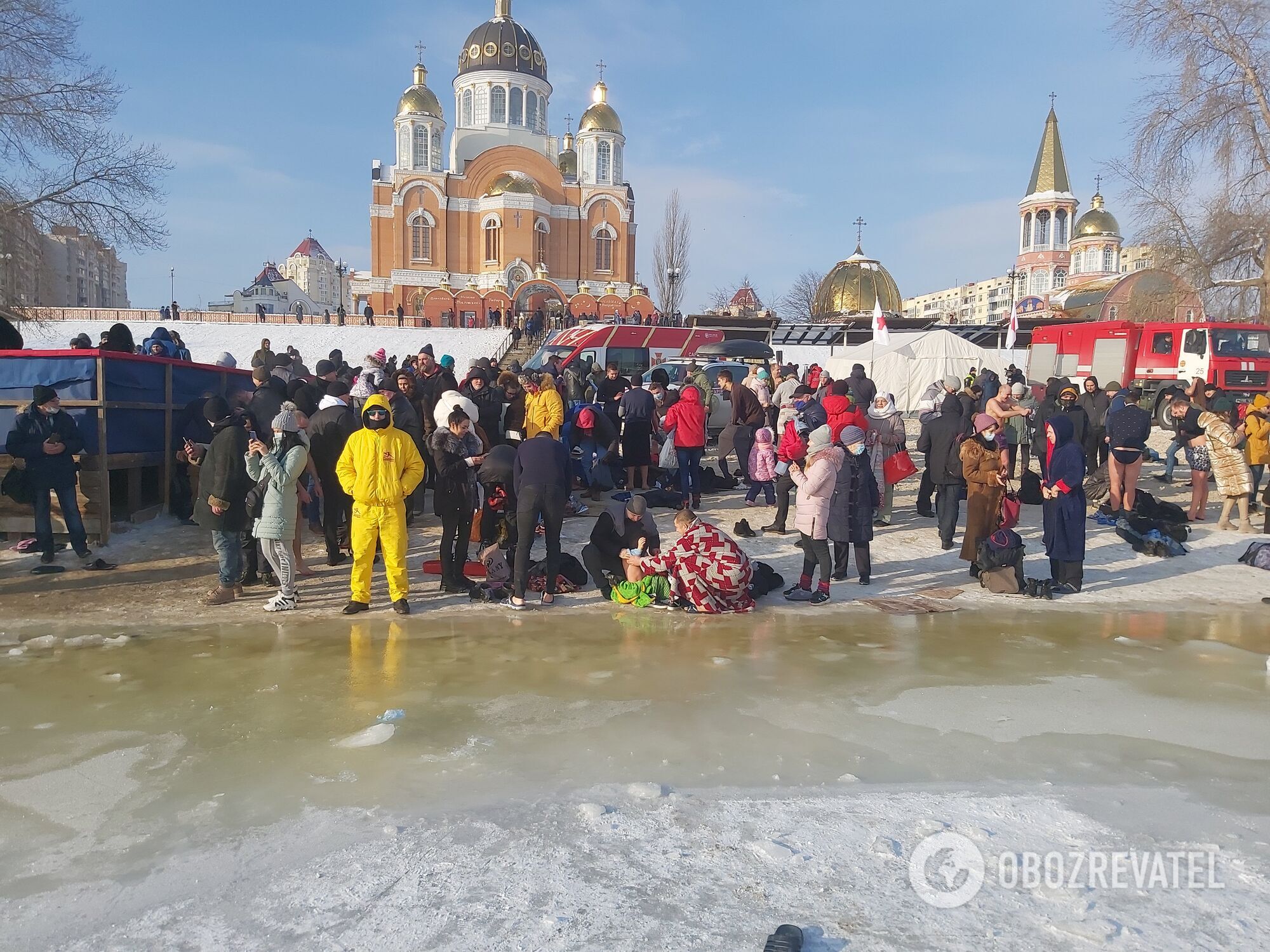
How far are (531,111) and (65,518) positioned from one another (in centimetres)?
5635

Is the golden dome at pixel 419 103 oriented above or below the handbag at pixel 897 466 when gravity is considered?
above

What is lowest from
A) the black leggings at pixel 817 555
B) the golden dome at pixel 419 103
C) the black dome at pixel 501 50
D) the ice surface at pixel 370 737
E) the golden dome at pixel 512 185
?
the ice surface at pixel 370 737

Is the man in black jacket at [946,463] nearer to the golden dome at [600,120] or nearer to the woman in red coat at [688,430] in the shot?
the woman in red coat at [688,430]

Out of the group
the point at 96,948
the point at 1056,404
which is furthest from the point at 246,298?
the point at 96,948

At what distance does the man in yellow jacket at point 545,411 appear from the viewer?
944 centimetres

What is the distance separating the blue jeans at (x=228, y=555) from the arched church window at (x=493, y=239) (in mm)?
49131

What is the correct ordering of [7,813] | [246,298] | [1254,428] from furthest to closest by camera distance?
[246,298] < [1254,428] < [7,813]

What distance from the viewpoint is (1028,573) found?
9.00 meters

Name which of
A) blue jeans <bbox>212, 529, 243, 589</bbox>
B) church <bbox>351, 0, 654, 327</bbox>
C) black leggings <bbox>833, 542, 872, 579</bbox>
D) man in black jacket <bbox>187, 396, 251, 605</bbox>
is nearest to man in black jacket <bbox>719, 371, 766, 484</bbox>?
black leggings <bbox>833, 542, 872, 579</bbox>

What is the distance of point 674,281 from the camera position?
5272 centimetres

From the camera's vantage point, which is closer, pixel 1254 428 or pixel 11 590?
pixel 11 590

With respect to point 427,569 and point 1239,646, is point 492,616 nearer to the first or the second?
point 427,569

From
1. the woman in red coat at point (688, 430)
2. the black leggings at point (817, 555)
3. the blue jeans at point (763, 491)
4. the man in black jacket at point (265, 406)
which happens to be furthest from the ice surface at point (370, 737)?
the blue jeans at point (763, 491)

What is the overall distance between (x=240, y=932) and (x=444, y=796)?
104 centimetres
